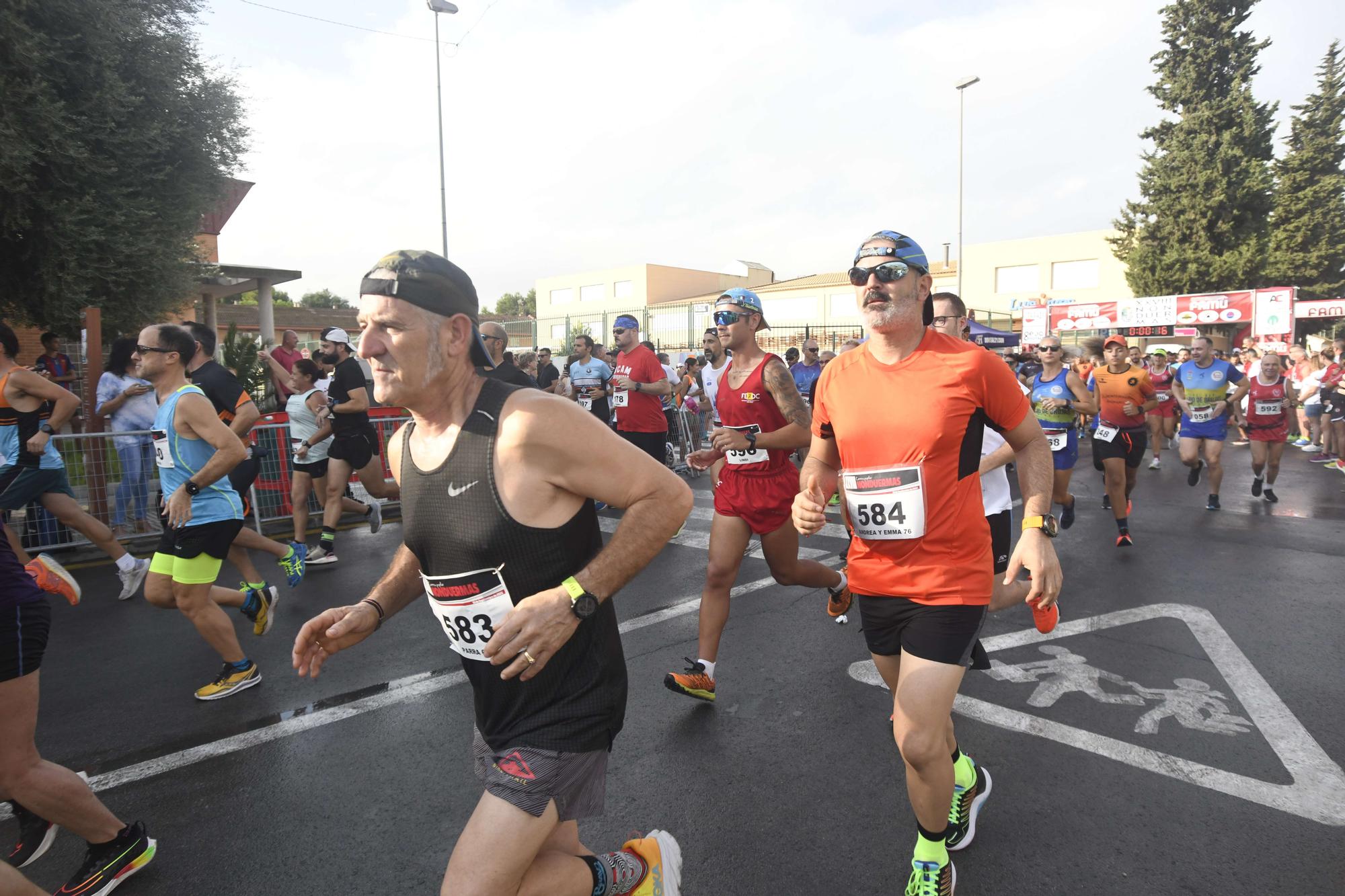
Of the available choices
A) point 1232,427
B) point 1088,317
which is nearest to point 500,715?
point 1232,427

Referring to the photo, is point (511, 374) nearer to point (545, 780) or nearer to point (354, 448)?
point (354, 448)

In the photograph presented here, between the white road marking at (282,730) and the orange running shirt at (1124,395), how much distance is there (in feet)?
22.1

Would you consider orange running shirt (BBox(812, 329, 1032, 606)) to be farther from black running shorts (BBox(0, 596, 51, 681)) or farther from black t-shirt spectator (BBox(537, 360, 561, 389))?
black t-shirt spectator (BBox(537, 360, 561, 389))

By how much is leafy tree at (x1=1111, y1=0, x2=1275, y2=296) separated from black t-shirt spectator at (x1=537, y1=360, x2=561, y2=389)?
34.6 metres

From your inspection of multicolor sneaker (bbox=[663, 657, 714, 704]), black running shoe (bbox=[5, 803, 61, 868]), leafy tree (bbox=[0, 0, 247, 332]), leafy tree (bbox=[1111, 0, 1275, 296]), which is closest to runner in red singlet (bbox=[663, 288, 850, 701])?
multicolor sneaker (bbox=[663, 657, 714, 704])

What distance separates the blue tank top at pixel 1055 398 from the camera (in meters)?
7.31

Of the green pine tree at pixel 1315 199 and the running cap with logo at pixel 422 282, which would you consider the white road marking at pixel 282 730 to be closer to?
the running cap with logo at pixel 422 282

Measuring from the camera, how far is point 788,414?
4383 mm

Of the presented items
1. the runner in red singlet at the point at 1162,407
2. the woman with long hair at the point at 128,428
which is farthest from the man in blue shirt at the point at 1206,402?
the woman with long hair at the point at 128,428

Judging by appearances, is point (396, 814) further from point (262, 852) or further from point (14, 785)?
point (14, 785)

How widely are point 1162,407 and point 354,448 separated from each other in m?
14.9

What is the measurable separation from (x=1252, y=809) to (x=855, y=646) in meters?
2.20

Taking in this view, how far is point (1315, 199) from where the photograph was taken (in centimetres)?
3675

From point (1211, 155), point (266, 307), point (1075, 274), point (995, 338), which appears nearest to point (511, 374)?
point (266, 307)
